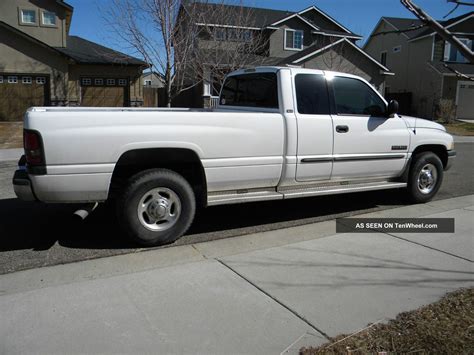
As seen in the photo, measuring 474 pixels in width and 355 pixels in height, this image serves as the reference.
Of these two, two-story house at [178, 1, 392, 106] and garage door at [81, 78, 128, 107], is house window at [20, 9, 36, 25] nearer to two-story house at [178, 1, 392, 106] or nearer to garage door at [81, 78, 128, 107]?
garage door at [81, 78, 128, 107]

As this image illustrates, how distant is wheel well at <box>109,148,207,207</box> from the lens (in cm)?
488

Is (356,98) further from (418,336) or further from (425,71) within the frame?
(425,71)

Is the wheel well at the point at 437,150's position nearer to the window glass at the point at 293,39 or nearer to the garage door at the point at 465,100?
the window glass at the point at 293,39

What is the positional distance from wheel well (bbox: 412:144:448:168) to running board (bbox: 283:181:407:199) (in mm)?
625

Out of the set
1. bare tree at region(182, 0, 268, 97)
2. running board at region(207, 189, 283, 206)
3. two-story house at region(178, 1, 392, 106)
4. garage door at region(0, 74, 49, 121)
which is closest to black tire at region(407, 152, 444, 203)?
running board at region(207, 189, 283, 206)

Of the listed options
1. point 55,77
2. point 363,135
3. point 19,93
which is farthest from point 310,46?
point 363,135

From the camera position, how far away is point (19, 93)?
23406 mm

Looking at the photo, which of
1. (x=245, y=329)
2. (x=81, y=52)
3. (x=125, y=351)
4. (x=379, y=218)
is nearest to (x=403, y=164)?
(x=379, y=218)

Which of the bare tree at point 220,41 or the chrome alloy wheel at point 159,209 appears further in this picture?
the bare tree at point 220,41

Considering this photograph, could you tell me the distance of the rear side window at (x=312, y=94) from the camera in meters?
5.82

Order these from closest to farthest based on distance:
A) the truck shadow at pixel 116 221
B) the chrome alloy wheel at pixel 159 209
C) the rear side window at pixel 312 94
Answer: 1. the chrome alloy wheel at pixel 159 209
2. the truck shadow at pixel 116 221
3. the rear side window at pixel 312 94

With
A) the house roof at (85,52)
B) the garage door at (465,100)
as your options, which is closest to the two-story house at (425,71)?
the garage door at (465,100)

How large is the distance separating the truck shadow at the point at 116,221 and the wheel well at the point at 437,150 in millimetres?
874

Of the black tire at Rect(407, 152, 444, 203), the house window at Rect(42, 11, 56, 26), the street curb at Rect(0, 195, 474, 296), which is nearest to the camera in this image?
the street curb at Rect(0, 195, 474, 296)
